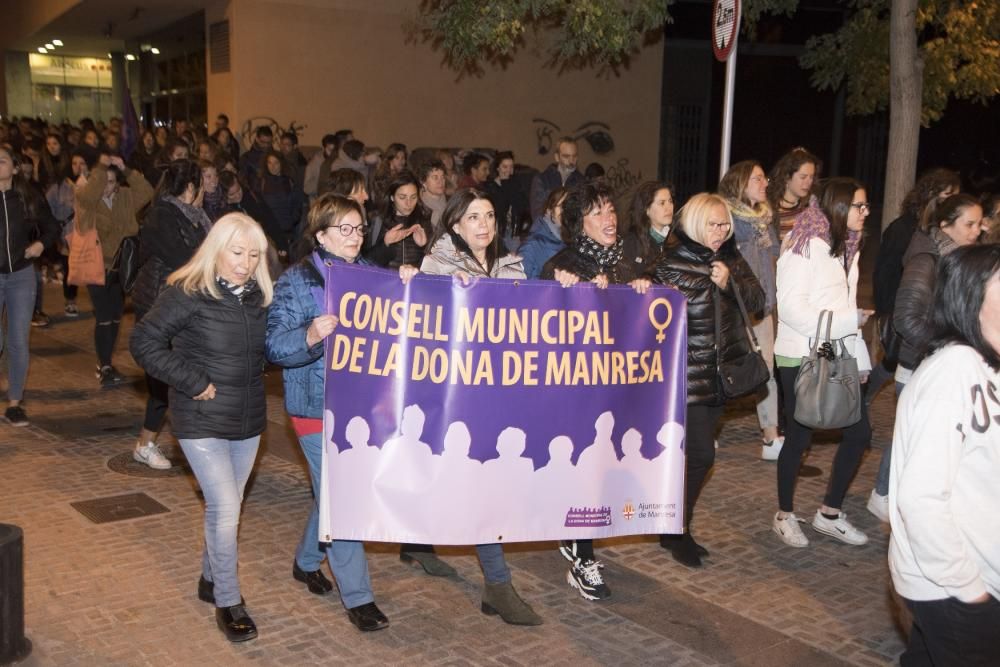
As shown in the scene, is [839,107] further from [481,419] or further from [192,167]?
[481,419]

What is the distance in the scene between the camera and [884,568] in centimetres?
612

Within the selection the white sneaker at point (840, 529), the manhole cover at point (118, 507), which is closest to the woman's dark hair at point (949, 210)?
the white sneaker at point (840, 529)

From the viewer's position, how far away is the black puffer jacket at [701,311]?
584 cm

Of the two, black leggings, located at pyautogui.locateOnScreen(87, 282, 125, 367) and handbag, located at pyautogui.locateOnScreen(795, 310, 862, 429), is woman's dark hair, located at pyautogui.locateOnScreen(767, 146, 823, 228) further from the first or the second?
black leggings, located at pyautogui.locateOnScreen(87, 282, 125, 367)

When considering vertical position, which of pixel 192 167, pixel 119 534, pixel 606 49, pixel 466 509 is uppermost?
pixel 606 49

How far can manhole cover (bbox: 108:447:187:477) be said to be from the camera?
7.63 meters

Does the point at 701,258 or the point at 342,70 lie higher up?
the point at 342,70

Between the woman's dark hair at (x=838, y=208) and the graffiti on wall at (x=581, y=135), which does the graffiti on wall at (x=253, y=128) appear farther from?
the woman's dark hair at (x=838, y=208)

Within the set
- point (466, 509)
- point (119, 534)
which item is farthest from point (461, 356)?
point (119, 534)

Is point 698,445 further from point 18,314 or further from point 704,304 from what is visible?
point 18,314

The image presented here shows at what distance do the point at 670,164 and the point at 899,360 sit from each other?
1966cm

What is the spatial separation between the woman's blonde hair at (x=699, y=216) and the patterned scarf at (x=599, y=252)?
1.33 ft

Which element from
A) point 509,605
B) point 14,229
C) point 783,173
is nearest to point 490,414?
point 509,605

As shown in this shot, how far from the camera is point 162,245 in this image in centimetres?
734
